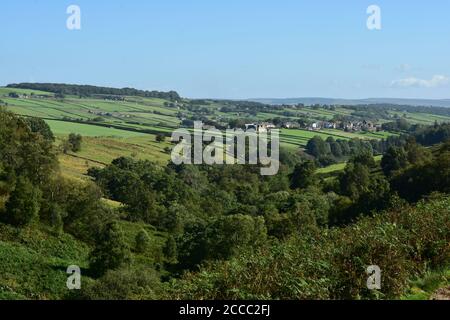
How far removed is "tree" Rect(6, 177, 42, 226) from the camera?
49.5m

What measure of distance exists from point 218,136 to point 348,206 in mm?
86205

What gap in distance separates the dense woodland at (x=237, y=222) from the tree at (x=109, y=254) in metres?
0.14

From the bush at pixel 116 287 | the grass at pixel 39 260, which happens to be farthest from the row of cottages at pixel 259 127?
the bush at pixel 116 287

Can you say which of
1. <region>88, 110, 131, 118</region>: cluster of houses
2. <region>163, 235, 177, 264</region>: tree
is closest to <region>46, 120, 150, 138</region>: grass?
Result: <region>88, 110, 131, 118</region>: cluster of houses

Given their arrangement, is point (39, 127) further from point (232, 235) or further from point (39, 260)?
point (232, 235)

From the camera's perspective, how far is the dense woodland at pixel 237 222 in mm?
11070

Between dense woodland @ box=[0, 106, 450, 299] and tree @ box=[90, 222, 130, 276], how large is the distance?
136 mm

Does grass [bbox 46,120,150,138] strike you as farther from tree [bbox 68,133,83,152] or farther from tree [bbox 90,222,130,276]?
tree [bbox 90,222,130,276]

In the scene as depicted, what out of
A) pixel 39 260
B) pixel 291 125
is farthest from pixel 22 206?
pixel 291 125

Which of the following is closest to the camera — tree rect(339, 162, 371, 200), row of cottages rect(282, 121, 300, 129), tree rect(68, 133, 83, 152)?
tree rect(339, 162, 371, 200)

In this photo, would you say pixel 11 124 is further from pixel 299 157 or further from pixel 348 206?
pixel 299 157

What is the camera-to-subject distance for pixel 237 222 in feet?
157
